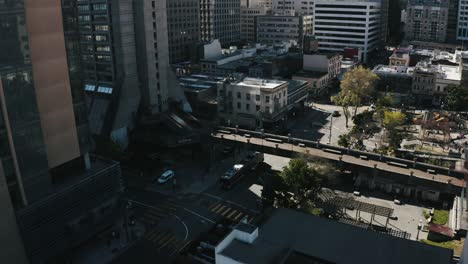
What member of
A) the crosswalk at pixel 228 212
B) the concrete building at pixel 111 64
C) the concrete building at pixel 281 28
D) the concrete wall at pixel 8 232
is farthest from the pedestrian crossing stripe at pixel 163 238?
the concrete building at pixel 281 28

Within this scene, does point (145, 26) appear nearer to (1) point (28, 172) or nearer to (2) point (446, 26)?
(1) point (28, 172)

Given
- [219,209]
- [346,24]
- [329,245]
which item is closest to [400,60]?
[346,24]

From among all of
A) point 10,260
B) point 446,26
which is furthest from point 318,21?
point 10,260

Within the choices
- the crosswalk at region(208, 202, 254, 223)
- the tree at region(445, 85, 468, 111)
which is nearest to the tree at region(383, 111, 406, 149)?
the tree at region(445, 85, 468, 111)

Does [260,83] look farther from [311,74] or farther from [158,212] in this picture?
[158,212]

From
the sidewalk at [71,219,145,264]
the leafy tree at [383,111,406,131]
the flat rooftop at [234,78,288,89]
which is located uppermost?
the flat rooftop at [234,78,288,89]

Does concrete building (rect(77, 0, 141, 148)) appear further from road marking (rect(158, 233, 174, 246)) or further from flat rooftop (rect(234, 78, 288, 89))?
road marking (rect(158, 233, 174, 246))
